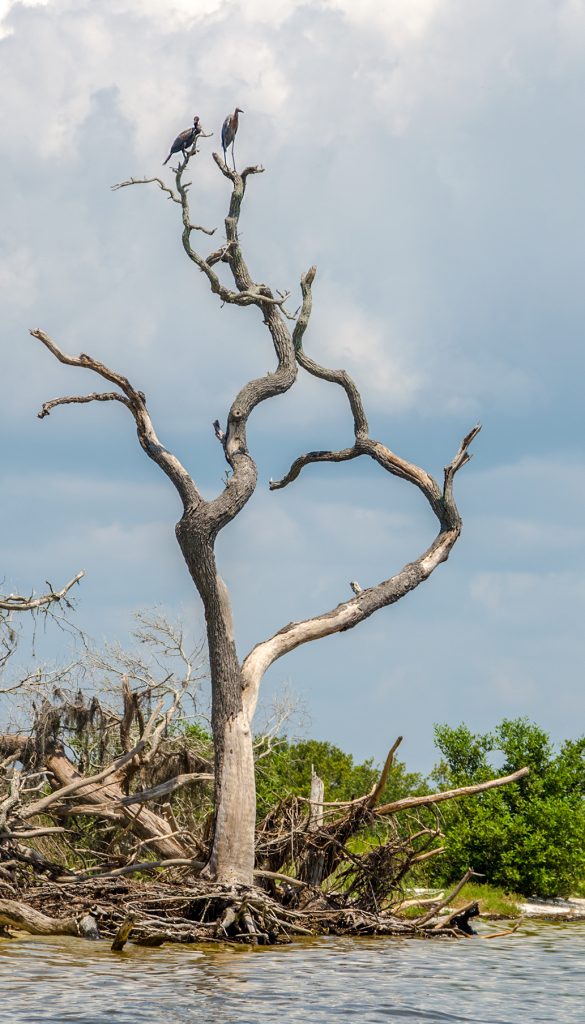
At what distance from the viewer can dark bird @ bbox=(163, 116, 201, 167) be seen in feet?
57.6

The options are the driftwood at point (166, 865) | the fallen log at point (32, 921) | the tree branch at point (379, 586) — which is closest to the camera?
the fallen log at point (32, 921)

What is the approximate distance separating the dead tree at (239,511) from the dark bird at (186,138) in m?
0.13

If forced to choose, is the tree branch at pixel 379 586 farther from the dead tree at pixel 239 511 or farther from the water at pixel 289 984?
the water at pixel 289 984

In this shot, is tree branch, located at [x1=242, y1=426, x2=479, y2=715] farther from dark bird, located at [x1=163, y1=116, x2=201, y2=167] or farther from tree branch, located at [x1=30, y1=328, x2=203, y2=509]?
dark bird, located at [x1=163, y1=116, x2=201, y2=167]

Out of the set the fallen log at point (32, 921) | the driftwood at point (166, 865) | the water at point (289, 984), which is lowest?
the water at point (289, 984)

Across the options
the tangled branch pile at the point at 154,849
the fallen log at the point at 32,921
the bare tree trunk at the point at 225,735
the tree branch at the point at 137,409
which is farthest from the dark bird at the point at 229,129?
the fallen log at the point at 32,921

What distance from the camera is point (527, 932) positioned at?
1872 centimetres

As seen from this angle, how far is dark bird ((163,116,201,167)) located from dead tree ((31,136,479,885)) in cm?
13

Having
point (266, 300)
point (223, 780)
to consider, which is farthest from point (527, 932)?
point (266, 300)

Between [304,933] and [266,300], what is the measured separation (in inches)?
358

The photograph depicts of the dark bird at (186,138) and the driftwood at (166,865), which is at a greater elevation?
the dark bird at (186,138)

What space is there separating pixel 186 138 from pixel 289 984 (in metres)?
12.0

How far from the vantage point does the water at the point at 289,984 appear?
32.2ft

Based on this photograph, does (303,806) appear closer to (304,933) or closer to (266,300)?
(304,933)
